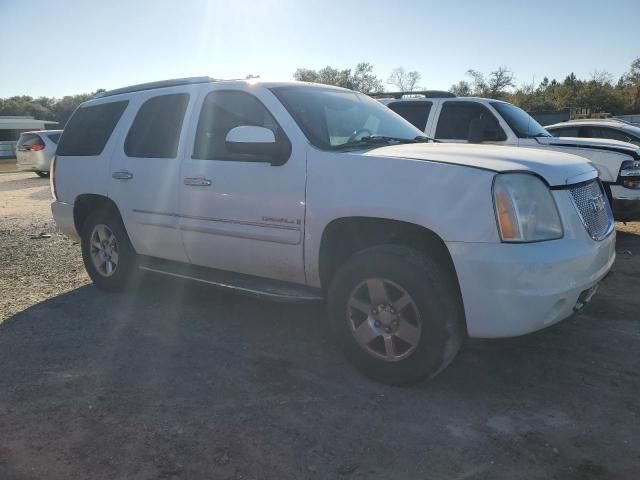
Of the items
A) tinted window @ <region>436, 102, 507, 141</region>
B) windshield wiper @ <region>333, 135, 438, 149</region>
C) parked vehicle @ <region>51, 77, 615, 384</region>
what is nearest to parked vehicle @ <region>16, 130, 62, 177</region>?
tinted window @ <region>436, 102, 507, 141</region>

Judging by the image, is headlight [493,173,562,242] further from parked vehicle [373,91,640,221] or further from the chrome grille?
parked vehicle [373,91,640,221]

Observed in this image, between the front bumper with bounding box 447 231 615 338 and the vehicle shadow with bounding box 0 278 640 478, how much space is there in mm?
530

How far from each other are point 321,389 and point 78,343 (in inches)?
80.8

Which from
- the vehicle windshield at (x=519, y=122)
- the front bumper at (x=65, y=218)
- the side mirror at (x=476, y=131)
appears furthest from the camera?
the vehicle windshield at (x=519, y=122)

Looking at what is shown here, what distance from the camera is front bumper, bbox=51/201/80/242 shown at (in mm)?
5535

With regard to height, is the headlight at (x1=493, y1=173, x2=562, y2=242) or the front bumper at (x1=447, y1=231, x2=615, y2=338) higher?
the headlight at (x1=493, y1=173, x2=562, y2=242)

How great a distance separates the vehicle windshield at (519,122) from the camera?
7.73m

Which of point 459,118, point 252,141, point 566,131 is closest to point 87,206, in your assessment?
point 252,141

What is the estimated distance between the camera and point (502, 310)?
2.92 m

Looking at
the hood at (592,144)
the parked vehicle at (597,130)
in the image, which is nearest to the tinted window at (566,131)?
the parked vehicle at (597,130)

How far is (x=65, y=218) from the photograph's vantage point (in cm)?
559

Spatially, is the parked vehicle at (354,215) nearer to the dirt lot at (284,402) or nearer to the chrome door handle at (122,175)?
the chrome door handle at (122,175)

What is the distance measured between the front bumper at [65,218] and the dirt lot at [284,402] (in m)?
1.01

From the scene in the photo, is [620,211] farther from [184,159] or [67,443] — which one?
[67,443]
